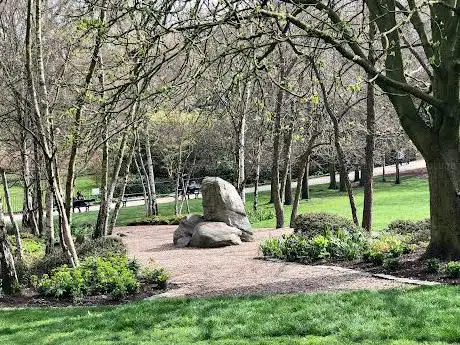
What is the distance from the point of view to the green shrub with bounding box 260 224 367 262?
35.6 ft

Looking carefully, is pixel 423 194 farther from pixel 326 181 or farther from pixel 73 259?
pixel 73 259

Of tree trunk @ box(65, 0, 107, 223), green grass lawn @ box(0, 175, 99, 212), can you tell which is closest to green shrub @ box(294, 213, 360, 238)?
tree trunk @ box(65, 0, 107, 223)

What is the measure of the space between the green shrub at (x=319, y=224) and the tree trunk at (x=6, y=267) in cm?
605

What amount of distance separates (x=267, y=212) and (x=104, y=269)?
55.4 feet

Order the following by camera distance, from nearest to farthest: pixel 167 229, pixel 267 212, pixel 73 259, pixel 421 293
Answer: pixel 421 293, pixel 73 259, pixel 167 229, pixel 267 212

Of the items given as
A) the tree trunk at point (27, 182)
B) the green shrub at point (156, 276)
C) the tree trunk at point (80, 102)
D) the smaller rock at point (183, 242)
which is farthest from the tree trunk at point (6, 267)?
the smaller rock at point (183, 242)

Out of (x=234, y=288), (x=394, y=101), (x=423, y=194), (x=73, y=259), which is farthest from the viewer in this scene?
(x=423, y=194)

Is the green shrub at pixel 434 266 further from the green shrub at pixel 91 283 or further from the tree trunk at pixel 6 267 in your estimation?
the tree trunk at pixel 6 267

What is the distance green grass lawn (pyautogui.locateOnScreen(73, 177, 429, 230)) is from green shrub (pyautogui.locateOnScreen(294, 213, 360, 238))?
647 cm

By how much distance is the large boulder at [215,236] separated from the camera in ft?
50.9

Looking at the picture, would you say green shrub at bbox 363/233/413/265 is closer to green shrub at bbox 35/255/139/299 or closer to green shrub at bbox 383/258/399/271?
green shrub at bbox 383/258/399/271

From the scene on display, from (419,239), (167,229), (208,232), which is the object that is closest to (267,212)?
(167,229)

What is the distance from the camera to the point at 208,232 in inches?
619

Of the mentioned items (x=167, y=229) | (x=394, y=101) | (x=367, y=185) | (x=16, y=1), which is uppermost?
(x=16, y=1)
